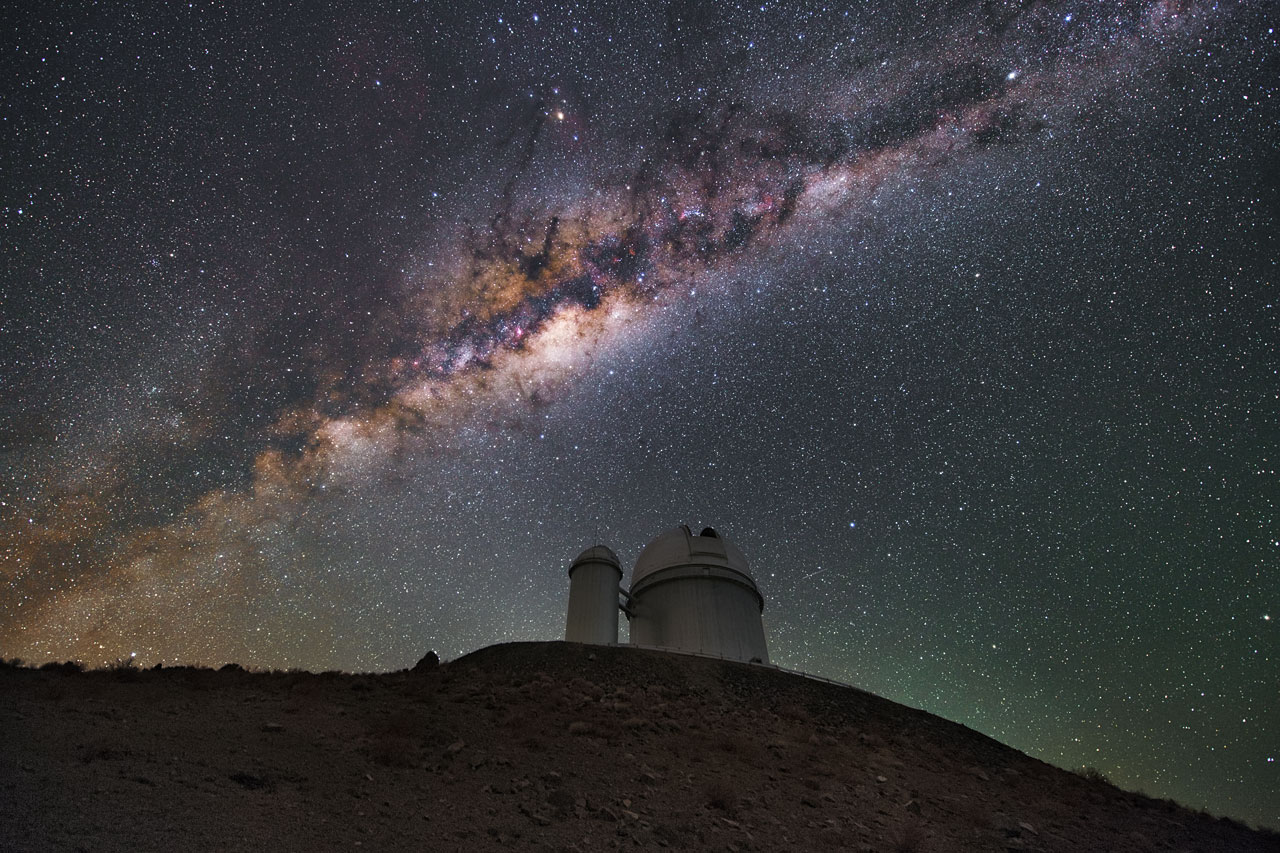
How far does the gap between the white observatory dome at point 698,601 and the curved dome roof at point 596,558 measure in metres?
2.12

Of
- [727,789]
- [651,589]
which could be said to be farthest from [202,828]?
[651,589]

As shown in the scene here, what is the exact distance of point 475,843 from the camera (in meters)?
6.92

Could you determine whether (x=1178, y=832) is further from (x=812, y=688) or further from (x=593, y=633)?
(x=593, y=633)

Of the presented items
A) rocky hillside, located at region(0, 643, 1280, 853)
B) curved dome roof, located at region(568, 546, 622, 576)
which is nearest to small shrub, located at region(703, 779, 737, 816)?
rocky hillside, located at region(0, 643, 1280, 853)

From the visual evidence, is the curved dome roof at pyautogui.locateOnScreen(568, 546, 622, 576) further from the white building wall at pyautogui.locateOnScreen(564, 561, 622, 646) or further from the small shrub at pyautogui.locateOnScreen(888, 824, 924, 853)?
the small shrub at pyautogui.locateOnScreen(888, 824, 924, 853)

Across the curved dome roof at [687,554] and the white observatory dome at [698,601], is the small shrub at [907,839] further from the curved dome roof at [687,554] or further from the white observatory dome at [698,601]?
the curved dome roof at [687,554]

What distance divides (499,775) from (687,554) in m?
18.1

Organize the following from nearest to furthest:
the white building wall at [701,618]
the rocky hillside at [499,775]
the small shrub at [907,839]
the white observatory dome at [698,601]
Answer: the rocky hillside at [499,775] → the small shrub at [907,839] → the white building wall at [701,618] → the white observatory dome at [698,601]

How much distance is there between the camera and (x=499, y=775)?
368 inches

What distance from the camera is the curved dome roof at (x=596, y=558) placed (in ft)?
83.6

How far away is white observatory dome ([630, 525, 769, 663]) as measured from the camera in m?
24.2

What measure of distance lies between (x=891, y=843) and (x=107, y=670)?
16218mm

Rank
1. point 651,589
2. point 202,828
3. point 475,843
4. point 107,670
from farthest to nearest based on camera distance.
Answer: point 651,589 → point 107,670 → point 475,843 → point 202,828

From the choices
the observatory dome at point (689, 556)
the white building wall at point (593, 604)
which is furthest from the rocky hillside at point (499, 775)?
the observatory dome at point (689, 556)
